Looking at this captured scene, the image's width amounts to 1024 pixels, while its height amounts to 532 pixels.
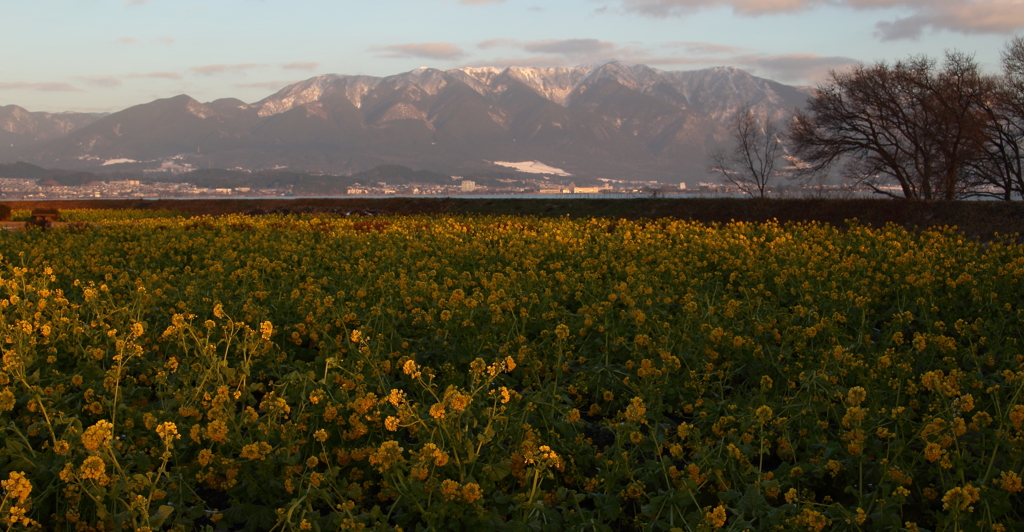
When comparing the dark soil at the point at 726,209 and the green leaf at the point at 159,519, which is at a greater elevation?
the dark soil at the point at 726,209

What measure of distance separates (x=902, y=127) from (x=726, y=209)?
59.6 feet

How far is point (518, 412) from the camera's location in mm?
5121

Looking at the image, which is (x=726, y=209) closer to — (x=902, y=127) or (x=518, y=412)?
(x=902, y=127)

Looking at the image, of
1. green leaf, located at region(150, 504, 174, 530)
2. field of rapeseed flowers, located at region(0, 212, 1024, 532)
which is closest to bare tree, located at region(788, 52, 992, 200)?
field of rapeseed flowers, located at region(0, 212, 1024, 532)

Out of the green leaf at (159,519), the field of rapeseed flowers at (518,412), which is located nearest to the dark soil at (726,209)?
the field of rapeseed flowers at (518,412)

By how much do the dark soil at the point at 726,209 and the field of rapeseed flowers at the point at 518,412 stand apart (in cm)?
1084

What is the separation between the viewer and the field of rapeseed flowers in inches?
152

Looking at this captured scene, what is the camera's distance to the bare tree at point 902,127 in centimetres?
4078

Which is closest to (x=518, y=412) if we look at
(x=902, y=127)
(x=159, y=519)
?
(x=159, y=519)

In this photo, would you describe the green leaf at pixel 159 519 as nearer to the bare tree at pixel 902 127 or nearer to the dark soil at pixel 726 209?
the dark soil at pixel 726 209

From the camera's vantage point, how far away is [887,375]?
5777 mm

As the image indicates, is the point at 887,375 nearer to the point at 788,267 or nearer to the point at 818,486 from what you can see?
the point at 818,486

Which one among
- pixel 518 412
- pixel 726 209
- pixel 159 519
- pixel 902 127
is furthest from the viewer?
pixel 902 127

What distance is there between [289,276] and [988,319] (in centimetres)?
1008
